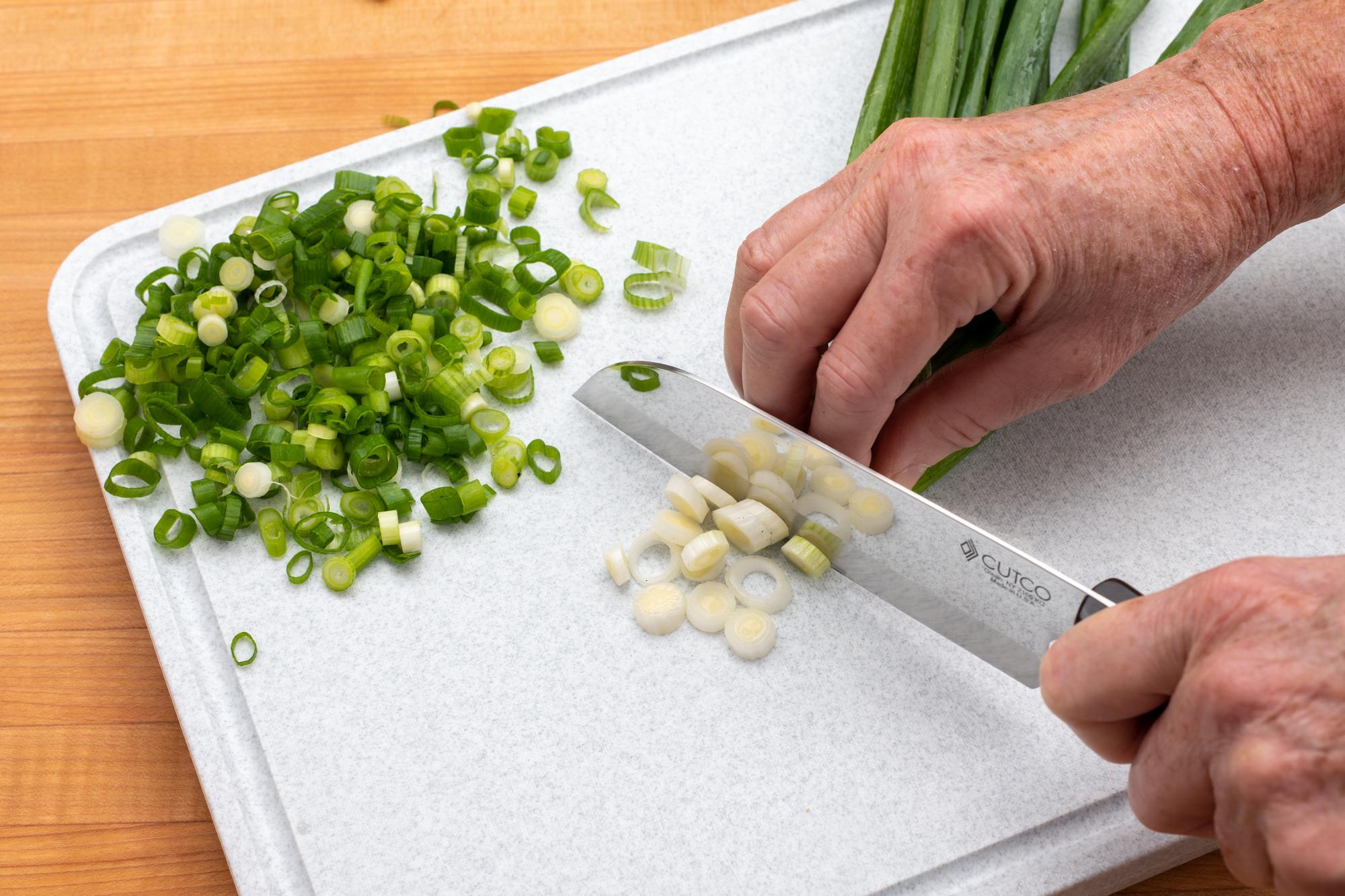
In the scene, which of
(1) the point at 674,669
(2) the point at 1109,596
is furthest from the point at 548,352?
(2) the point at 1109,596

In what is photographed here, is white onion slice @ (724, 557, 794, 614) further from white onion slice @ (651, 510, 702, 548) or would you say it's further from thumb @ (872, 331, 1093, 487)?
thumb @ (872, 331, 1093, 487)

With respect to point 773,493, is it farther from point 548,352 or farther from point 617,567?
point 548,352

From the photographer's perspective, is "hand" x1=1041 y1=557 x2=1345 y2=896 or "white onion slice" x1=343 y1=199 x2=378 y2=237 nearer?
"hand" x1=1041 y1=557 x2=1345 y2=896

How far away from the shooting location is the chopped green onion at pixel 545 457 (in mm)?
1515

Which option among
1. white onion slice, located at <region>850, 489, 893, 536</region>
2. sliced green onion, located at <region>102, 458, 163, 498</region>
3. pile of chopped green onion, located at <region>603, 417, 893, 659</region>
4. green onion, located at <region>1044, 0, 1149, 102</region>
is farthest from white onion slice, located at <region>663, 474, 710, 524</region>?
green onion, located at <region>1044, 0, 1149, 102</region>

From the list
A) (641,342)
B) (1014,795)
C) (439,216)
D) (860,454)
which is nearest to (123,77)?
(439,216)

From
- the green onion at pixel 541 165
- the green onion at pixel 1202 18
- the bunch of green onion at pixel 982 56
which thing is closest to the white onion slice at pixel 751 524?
the bunch of green onion at pixel 982 56

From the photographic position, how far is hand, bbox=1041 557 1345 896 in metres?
0.86

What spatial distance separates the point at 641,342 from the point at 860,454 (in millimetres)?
443

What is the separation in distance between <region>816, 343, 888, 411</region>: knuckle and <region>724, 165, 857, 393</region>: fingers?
0.17 metres

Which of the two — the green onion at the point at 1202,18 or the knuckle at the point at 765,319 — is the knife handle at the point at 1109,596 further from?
the green onion at the point at 1202,18

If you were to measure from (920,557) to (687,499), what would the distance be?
33 cm

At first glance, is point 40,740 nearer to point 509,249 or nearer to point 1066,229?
point 509,249

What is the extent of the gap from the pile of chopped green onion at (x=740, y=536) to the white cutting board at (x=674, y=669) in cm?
3
